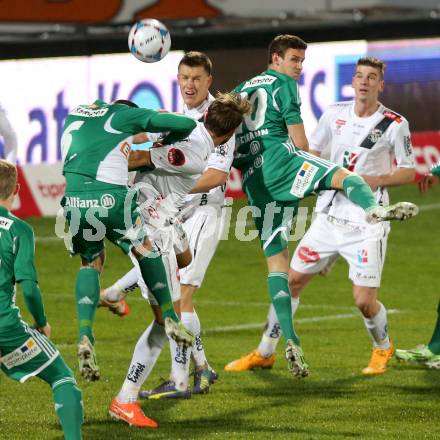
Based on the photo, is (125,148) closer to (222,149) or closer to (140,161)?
(140,161)

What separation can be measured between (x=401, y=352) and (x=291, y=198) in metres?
2.00

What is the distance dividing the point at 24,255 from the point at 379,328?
447cm

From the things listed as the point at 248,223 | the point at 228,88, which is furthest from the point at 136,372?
the point at 228,88

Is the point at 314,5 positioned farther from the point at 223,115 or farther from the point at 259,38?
the point at 223,115

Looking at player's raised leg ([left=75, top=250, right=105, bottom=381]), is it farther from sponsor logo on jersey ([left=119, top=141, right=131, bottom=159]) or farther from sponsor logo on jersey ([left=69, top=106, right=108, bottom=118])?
sponsor logo on jersey ([left=69, top=106, right=108, bottom=118])

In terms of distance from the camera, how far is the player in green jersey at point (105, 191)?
27.5 feet

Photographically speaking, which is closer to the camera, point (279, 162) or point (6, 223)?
point (6, 223)

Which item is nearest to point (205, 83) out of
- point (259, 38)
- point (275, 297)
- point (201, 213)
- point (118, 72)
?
point (201, 213)

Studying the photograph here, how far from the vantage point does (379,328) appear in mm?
10828

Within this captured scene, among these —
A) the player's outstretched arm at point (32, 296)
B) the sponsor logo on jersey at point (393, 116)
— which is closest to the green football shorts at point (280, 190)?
the sponsor logo on jersey at point (393, 116)

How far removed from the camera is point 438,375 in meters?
10.6

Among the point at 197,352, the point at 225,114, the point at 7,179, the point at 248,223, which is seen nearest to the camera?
the point at 7,179

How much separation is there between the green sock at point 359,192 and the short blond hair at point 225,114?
101 cm

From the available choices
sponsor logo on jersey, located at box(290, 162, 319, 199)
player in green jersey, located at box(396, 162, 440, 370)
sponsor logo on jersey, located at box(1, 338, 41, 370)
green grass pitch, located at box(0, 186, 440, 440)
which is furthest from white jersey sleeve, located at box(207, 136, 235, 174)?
sponsor logo on jersey, located at box(1, 338, 41, 370)
